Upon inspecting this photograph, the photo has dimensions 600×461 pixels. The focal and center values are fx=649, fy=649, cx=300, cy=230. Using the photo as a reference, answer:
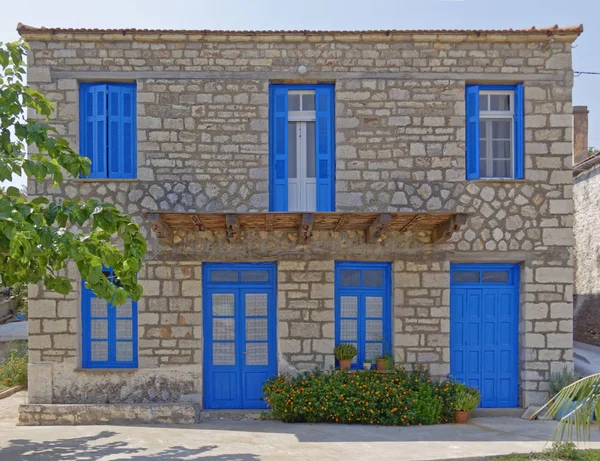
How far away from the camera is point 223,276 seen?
9992 mm

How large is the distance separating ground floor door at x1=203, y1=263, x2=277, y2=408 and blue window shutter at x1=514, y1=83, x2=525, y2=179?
13.3 feet

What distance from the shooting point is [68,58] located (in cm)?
980

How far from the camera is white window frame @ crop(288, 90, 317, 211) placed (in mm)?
9945

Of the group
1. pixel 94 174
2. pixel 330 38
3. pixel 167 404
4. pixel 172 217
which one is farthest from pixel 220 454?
pixel 330 38

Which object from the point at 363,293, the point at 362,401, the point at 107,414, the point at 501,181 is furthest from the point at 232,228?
the point at 501,181

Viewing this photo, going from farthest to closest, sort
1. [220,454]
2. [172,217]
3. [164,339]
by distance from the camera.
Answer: [164,339]
[172,217]
[220,454]

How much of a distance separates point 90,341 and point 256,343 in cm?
251

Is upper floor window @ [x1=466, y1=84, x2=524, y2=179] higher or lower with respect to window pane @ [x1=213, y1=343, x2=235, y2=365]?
higher

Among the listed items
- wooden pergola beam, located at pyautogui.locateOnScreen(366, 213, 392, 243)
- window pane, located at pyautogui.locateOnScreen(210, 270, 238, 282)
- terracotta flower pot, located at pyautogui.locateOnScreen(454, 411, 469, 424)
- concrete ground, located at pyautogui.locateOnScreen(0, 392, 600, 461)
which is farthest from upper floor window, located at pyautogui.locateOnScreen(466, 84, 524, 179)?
window pane, located at pyautogui.locateOnScreen(210, 270, 238, 282)

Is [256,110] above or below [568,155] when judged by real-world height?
above

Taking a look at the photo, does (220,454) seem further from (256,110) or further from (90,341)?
(256,110)

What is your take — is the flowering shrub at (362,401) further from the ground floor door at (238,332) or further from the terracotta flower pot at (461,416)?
the ground floor door at (238,332)

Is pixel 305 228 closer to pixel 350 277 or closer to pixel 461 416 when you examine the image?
pixel 350 277

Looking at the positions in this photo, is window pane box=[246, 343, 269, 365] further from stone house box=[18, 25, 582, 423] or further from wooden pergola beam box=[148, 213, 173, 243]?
wooden pergola beam box=[148, 213, 173, 243]
